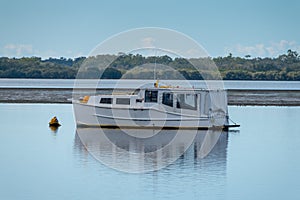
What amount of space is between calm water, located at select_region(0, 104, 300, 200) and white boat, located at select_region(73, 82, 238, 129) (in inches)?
54.0

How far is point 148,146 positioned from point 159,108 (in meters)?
4.28

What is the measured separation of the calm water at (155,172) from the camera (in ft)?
64.4

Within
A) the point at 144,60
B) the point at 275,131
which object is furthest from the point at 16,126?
the point at 144,60

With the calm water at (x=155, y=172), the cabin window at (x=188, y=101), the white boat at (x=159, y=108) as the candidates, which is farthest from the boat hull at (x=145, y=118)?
the calm water at (x=155, y=172)

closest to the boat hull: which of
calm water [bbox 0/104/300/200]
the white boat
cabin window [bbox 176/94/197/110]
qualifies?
the white boat

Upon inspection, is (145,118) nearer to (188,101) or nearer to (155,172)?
(188,101)

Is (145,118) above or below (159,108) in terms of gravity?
below

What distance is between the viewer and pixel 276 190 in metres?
20.3

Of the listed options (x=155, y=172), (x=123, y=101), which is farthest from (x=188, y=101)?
(x=155, y=172)

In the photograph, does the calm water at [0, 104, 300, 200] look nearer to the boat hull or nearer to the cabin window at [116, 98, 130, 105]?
the boat hull

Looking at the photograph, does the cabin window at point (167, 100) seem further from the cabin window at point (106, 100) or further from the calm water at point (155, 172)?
the calm water at point (155, 172)

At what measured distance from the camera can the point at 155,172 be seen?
22.6 meters

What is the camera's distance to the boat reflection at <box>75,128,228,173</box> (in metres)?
24.7

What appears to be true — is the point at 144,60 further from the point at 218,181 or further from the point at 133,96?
the point at 218,181
